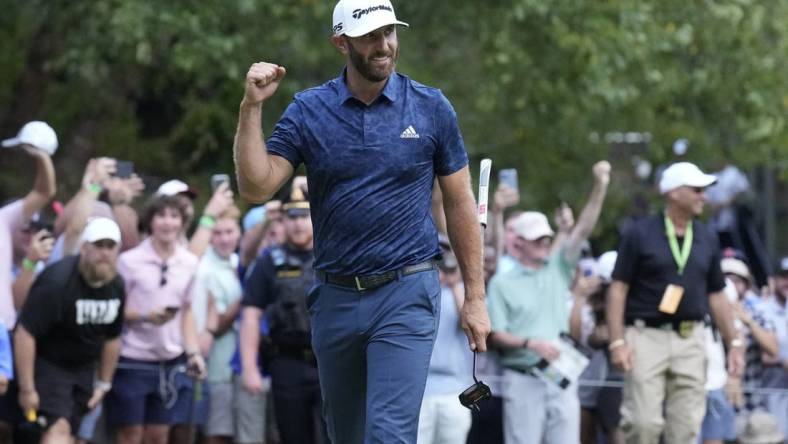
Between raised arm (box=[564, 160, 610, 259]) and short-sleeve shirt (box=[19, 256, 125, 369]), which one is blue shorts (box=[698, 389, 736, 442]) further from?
short-sleeve shirt (box=[19, 256, 125, 369])

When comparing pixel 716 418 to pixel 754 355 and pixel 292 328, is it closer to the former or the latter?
pixel 754 355

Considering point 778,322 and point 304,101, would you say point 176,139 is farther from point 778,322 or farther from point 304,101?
point 304,101

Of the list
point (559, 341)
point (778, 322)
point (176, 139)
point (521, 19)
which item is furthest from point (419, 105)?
point (176, 139)

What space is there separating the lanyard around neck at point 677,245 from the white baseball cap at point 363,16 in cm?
540

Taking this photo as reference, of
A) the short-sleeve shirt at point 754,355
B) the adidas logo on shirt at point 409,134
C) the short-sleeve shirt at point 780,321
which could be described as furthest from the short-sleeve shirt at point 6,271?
the short-sleeve shirt at point 780,321

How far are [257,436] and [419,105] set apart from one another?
218 inches

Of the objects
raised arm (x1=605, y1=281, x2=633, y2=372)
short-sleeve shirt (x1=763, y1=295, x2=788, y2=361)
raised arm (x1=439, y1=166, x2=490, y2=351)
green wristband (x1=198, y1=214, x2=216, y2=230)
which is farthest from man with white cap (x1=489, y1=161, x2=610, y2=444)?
raised arm (x1=439, y1=166, x2=490, y2=351)

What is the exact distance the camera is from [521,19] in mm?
17672

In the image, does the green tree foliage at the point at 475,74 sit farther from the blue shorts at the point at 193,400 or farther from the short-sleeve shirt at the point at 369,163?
the short-sleeve shirt at the point at 369,163

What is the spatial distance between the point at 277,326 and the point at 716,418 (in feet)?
11.6

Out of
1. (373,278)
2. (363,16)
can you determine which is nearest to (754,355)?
(373,278)

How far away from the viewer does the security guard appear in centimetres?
1190

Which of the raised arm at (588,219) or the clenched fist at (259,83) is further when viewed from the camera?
the raised arm at (588,219)

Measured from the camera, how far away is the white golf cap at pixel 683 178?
492 inches
